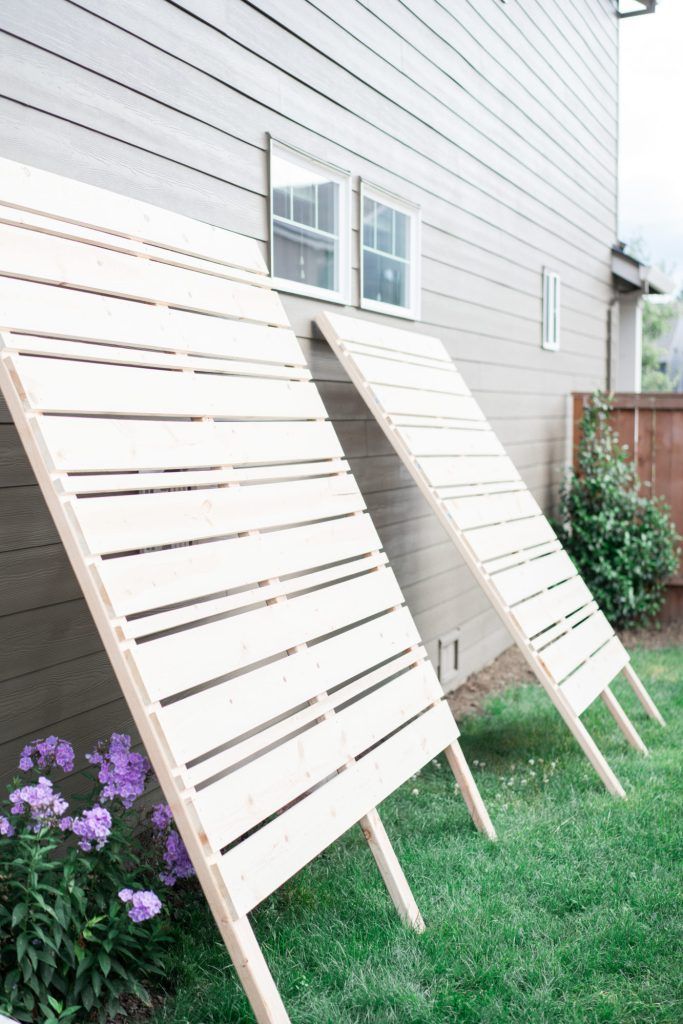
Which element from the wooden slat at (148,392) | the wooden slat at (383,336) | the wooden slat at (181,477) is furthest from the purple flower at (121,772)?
the wooden slat at (383,336)

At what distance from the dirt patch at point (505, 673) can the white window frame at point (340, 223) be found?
233 cm

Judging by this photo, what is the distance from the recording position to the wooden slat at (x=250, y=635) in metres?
2.16

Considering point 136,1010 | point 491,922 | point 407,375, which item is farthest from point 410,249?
point 136,1010

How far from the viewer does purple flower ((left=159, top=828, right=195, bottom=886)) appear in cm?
250

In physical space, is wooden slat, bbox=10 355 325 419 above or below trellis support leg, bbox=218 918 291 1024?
above

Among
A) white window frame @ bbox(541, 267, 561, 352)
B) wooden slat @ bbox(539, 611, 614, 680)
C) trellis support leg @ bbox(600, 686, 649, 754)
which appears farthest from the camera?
white window frame @ bbox(541, 267, 561, 352)

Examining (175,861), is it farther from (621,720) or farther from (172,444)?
(621,720)

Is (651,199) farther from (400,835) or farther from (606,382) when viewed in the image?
(400,835)

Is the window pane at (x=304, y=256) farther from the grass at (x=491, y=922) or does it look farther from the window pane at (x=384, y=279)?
the grass at (x=491, y=922)

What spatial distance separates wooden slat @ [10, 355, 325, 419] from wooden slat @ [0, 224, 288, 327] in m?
0.23

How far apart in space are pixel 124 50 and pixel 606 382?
25.0ft

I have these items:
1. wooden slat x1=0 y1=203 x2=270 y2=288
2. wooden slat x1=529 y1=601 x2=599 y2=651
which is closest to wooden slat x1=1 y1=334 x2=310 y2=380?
wooden slat x1=0 y1=203 x2=270 y2=288

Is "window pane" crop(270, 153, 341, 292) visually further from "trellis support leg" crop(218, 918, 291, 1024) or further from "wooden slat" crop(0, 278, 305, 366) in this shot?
"trellis support leg" crop(218, 918, 291, 1024)

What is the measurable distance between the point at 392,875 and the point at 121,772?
2.69 feet
